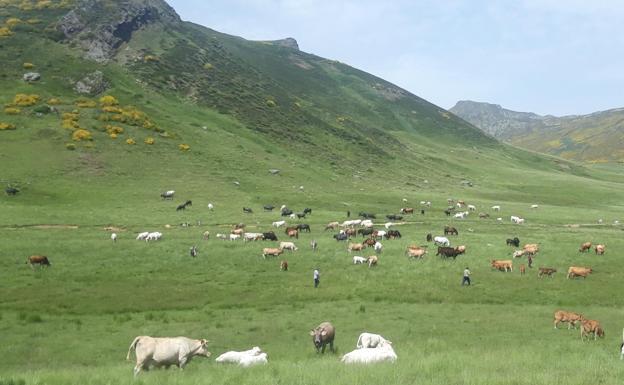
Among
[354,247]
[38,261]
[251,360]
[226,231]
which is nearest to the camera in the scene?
[251,360]

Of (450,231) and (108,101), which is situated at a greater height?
(108,101)

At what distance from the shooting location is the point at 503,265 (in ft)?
124

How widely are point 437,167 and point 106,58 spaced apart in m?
84.6

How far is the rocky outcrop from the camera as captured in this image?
121 meters

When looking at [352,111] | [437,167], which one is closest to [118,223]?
[437,167]

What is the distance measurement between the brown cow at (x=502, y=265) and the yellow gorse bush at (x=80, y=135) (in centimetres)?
6721

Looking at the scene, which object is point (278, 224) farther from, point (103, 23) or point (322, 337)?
point (103, 23)

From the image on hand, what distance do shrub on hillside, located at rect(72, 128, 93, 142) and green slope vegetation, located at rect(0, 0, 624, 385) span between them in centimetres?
22

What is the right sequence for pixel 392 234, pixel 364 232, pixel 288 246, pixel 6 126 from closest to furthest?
1. pixel 288 246
2. pixel 392 234
3. pixel 364 232
4. pixel 6 126

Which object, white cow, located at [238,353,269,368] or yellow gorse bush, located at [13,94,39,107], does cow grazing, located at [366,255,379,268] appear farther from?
yellow gorse bush, located at [13,94,39,107]

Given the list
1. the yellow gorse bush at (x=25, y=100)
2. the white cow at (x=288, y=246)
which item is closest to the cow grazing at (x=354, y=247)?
the white cow at (x=288, y=246)

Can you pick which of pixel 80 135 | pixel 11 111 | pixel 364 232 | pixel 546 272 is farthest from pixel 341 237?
pixel 11 111

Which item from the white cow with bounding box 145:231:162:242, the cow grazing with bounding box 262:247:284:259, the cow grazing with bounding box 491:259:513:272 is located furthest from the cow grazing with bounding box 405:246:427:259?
the white cow with bounding box 145:231:162:242

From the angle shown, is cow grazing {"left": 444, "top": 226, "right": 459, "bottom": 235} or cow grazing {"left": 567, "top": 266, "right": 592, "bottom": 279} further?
cow grazing {"left": 444, "top": 226, "right": 459, "bottom": 235}
